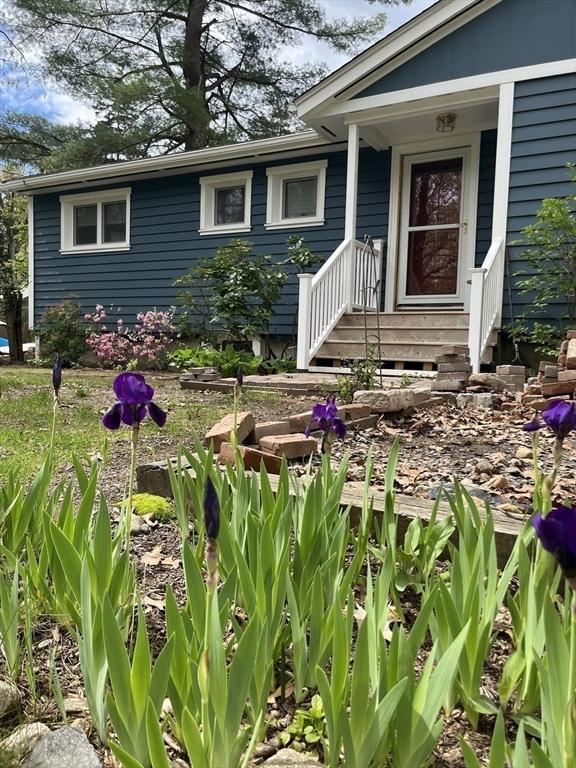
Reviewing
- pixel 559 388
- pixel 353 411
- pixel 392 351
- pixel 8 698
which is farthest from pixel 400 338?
pixel 8 698

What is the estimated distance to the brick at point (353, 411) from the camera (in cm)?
365

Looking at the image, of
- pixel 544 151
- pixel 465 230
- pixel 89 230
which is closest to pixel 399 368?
pixel 465 230

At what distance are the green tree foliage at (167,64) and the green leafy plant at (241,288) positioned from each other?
9472 millimetres

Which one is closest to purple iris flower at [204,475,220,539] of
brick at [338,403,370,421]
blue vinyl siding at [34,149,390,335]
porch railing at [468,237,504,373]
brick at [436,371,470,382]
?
Answer: brick at [338,403,370,421]

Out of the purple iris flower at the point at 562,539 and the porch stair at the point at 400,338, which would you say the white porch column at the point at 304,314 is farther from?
the purple iris flower at the point at 562,539

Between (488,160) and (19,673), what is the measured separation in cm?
838

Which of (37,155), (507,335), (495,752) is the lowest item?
(495,752)

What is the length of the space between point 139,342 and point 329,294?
184 inches

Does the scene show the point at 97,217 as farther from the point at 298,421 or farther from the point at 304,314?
the point at 298,421

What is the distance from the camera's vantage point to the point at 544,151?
690 centimetres

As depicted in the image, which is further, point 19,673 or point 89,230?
point 89,230

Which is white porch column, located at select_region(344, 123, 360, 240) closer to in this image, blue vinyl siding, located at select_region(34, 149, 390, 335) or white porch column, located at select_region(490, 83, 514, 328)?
blue vinyl siding, located at select_region(34, 149, 390, 335)

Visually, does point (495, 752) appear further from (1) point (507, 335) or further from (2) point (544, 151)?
(2) point (544, 151)

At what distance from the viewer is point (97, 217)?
11852 millimetres
